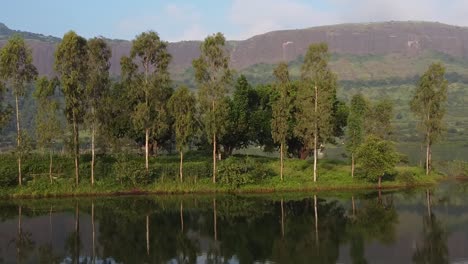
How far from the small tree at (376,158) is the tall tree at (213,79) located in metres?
19.7

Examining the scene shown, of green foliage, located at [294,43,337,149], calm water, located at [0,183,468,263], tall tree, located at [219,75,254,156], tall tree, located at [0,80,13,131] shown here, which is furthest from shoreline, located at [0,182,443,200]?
tall tree, located at [219,75,254,156]

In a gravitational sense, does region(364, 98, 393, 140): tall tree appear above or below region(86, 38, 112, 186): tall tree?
below

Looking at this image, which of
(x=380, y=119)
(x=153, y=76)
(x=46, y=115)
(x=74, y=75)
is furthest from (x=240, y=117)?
(x=46, y=115)

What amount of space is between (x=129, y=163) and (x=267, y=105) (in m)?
27.6

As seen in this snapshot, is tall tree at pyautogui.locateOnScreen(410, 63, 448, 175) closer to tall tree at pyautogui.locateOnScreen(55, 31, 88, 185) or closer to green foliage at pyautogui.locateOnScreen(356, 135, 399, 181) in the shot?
green foliage at pyautogui.locateOnScreen(356, 135, 399, 181)

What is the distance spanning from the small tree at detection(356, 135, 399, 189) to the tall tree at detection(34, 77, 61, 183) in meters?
40.7

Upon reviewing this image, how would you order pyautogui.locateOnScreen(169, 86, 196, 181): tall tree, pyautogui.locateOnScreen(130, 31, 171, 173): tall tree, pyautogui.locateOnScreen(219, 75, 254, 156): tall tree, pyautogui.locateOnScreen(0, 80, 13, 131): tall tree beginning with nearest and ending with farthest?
pyautogui.locateOnScreen(0, 80, 13, 131): tall tree → pyautogui.locateOnScreen(169, 86, 196, 181): tall tree → pyautogui.locateOnScreen(130, 31, 171, 173): tall tree → pyautogui.locateOnScreen(219, 75, 254, 156): tall tree

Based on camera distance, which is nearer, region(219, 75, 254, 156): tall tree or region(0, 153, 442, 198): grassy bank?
region(0, 153, 442, 198): grassy bank

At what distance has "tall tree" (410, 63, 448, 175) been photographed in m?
77.2

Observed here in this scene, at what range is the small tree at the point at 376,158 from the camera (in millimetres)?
65562

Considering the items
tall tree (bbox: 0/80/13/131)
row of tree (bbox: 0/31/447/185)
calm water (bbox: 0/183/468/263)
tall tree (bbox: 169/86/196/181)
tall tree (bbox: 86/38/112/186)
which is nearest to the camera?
calm water (bbox: 0/183/468/263)

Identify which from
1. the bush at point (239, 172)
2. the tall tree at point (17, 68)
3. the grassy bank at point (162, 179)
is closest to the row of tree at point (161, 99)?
the tall tree at point (17, 68)

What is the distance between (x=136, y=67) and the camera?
67938mm

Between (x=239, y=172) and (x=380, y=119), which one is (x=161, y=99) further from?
(x=380, y=119)
